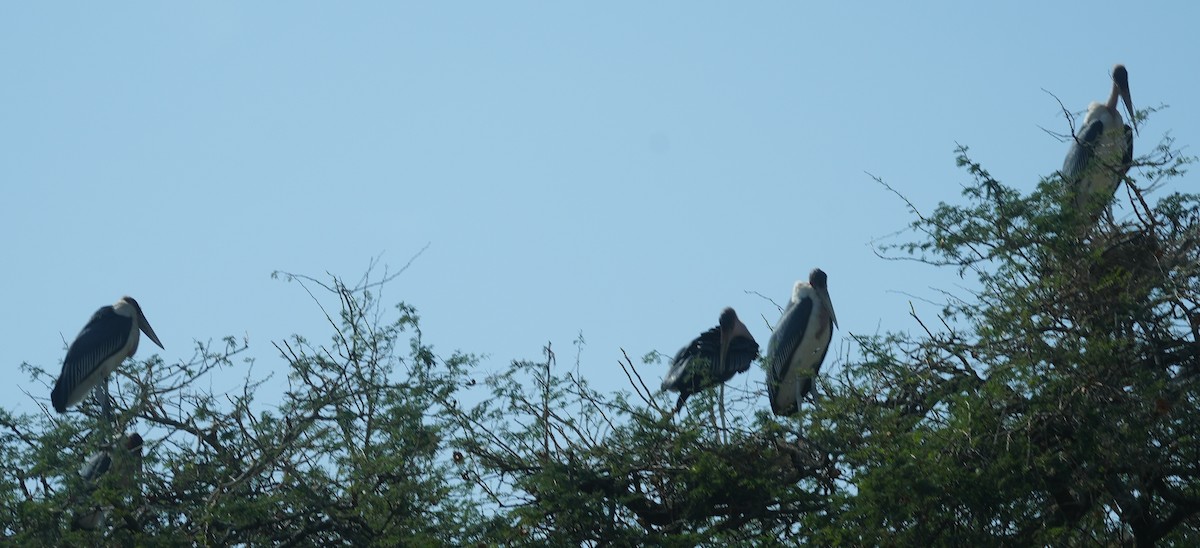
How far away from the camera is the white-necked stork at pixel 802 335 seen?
10.2 m

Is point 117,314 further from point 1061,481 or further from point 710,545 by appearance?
point 1061,481

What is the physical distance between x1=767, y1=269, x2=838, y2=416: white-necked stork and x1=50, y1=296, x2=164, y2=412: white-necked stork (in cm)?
434

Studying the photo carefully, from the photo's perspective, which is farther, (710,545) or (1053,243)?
(1053,243)

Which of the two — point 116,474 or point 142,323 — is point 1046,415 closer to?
point 116,474

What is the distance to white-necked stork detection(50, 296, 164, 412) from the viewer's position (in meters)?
10.8

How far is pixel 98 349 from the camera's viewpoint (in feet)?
37.7

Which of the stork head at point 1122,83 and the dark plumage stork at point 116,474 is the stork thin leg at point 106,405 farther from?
the stork head at point 1122,83

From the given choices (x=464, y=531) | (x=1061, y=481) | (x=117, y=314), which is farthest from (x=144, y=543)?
(x=117, y=314)

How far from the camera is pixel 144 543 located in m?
6.71

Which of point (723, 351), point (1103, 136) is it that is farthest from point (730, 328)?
point (1103, 136)

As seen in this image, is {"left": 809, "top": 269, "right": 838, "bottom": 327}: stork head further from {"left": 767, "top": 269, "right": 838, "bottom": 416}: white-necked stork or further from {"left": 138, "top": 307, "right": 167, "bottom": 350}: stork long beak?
{"left": 138, "top": 307, "right": 167, "bottom": 350}: stork long beak

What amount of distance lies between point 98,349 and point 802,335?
5090mm

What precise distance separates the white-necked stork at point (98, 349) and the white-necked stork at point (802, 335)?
171 inches

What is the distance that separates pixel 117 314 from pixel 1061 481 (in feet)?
26.9
